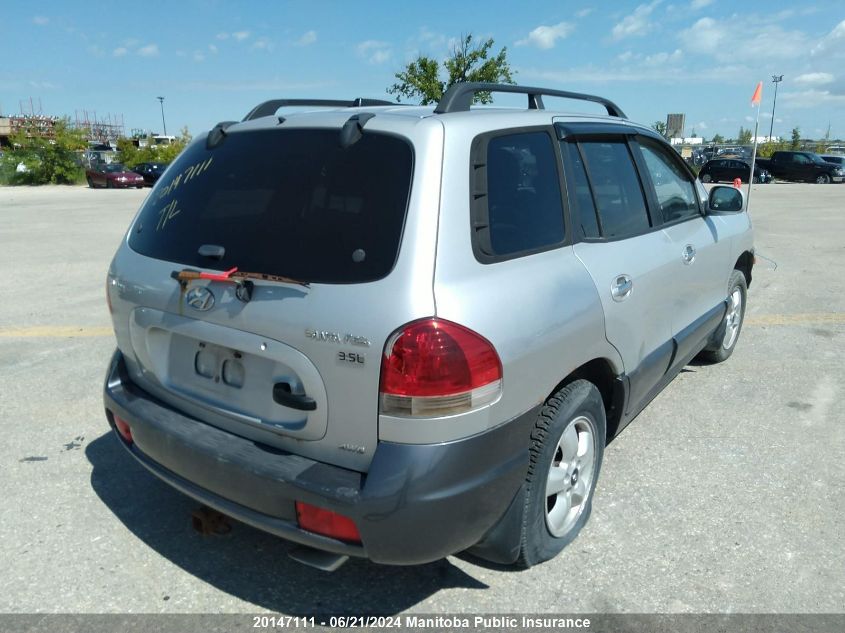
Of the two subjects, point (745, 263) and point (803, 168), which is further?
point (803, 168)

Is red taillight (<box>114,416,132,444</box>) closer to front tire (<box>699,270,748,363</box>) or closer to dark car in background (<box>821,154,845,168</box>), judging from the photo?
front tire (<box>699,270,748,363</box>)

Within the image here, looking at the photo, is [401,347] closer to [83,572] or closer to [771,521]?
[83,572]

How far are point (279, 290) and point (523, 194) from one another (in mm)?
1029

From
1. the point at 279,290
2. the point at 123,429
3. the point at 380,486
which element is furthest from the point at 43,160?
the point at 380,486

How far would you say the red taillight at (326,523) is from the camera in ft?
7.16

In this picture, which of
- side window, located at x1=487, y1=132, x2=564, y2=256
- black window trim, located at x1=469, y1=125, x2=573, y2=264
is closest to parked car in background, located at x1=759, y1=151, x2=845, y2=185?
side window, located at x1=487, y1=132, x2=564, y2=256

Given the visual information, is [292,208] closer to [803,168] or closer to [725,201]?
[725,201]

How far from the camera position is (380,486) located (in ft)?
6.96

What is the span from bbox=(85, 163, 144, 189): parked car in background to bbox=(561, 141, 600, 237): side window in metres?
35.6

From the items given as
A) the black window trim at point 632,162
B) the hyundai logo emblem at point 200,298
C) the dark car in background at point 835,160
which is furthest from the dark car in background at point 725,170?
the hyundai logo emblem at point 200,298

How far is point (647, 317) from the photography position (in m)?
3.32

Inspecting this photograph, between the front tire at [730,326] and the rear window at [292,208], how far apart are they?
351cm

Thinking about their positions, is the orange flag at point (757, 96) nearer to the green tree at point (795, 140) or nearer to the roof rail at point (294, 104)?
the roof rail at point (294, 104)

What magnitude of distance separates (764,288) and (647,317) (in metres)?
5.69
